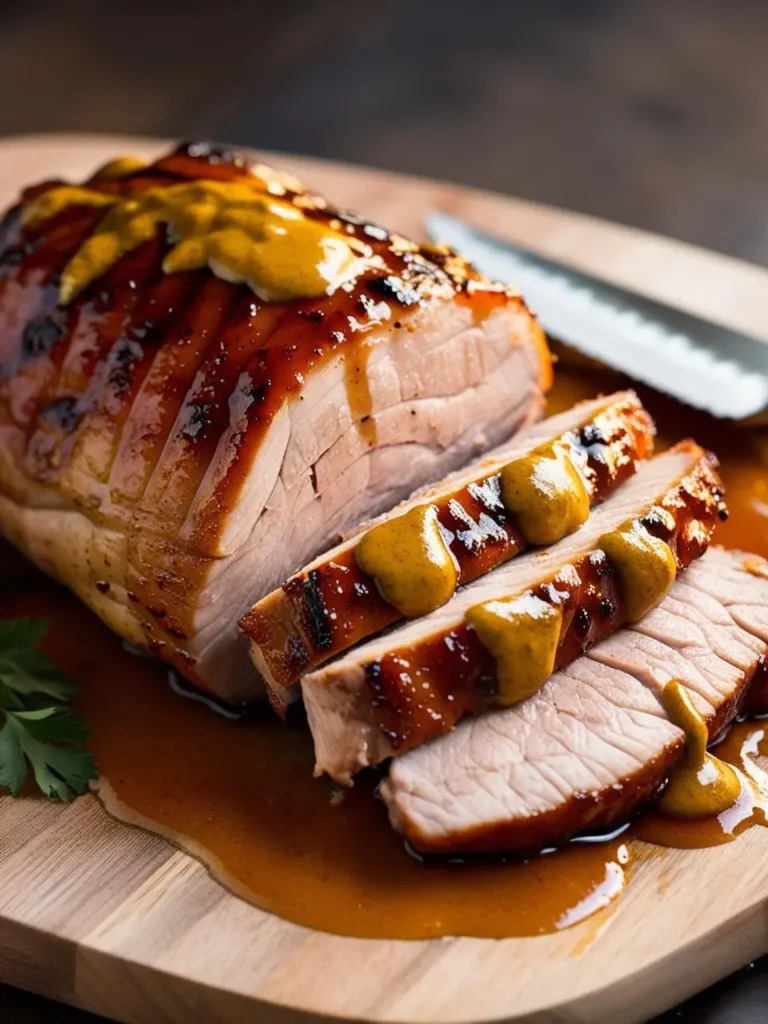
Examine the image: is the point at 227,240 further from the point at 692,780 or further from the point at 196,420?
the point at 692,780

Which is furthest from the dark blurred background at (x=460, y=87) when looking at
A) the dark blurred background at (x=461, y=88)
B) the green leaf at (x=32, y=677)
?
the green leaf at (x=32, y=677)

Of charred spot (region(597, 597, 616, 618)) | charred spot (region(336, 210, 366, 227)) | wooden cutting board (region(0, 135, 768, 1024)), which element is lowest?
wooden cutting board (region(0, 135, 768, 1024))

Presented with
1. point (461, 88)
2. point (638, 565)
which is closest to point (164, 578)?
point (638, 565)

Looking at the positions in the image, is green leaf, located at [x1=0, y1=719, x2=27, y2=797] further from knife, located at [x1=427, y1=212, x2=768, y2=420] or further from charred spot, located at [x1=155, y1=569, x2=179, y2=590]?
knife, located at [x1=427, y1=212, x2=768, y2=420]

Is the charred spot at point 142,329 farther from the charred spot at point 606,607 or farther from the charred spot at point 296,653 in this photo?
the charred spot at point 606,607

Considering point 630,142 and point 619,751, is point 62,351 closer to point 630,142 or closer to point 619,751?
point 619,751

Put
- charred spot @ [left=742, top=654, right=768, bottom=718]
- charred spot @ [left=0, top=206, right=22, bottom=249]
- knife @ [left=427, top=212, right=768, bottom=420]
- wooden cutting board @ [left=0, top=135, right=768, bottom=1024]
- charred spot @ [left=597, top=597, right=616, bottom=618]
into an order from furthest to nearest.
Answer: knife @ [left=427, top=212, right=768, bottom=420] → charred spot @ [left=0, top=206, right=22, bottom=249] → charred spot @ [left=742, top=654, right=768, bottom=718] → charred spot @ [left=597, top=597, right=616, bottom=618] → wooden cutting board @ [left=0, top=135, right=768, bottom=1024]

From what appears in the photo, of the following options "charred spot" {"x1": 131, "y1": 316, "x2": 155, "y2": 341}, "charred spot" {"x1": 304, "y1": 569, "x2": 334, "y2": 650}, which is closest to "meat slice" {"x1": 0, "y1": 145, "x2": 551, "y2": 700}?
"charred spot" {"x1": 131, "y1": 316, "x2": 155, "y2": 341}

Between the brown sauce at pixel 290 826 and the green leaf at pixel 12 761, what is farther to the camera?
the green leaf at pixel 12 761

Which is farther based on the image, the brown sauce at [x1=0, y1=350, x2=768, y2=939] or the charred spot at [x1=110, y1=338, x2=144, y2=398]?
the charred spot at [x1=110, y1=338, x2=144, y2=398]
